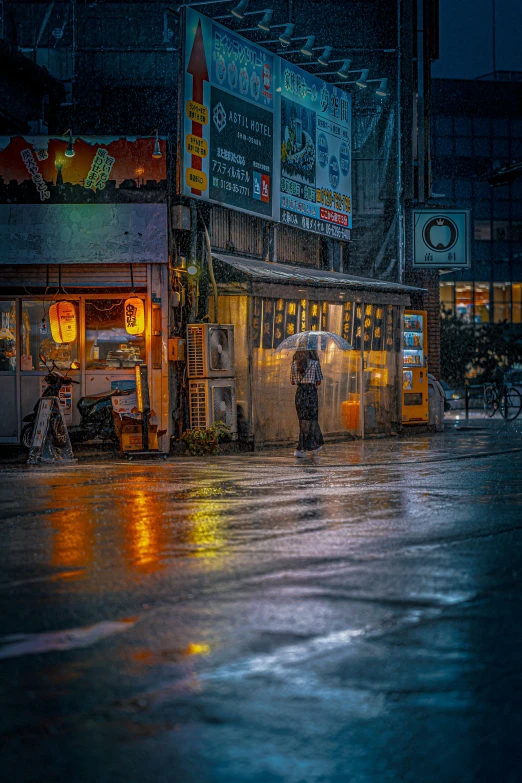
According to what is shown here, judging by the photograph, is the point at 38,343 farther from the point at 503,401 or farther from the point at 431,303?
the point at 503,401

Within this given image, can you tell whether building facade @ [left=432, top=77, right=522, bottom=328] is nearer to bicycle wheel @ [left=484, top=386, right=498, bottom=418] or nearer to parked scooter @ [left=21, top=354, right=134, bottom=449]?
bicycle wheel @ [left=484, top=386, right=498, bottom=418]

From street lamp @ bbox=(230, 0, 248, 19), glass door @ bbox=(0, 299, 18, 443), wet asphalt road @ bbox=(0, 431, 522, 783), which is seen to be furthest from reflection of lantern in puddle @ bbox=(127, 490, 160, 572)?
street lamp @ bbox=(230, 0, 248, 19)

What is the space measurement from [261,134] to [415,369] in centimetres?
726

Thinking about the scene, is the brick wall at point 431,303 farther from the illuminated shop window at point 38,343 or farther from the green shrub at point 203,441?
the illuminated shop window at point 38,343

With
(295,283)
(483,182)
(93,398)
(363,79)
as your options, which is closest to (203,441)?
(93,398)

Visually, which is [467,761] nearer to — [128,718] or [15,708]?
[128,718]

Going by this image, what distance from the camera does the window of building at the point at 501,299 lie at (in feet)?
266

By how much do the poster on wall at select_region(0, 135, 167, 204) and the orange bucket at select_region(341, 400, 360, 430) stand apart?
6753 mm

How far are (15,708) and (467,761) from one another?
1946 mm

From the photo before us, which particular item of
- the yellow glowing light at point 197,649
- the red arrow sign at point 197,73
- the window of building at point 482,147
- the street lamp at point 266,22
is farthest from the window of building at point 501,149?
the yellow glowing light at point 197,649

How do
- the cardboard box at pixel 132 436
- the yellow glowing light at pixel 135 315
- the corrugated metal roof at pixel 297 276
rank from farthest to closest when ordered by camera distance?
the corrugated metal roof at pixel 297 276, the yellow glowing light at pixel 135 315, the cardboard box at pixel 132 436

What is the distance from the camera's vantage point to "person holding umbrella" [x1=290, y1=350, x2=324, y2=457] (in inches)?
768

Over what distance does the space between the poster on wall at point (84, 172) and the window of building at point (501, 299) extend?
63.3 m

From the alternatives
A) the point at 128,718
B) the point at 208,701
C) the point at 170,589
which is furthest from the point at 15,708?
the point at 170,589
